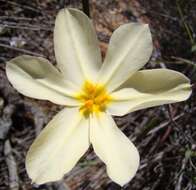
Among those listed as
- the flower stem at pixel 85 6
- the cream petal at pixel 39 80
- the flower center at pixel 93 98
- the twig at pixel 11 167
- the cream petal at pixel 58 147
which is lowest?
the twig at pixel 11 167

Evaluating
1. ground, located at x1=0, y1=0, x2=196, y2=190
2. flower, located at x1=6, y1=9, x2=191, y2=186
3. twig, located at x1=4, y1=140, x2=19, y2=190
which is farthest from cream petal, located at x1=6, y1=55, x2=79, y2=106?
twig, located at x1=4, y1=140, x2=19, y2=190

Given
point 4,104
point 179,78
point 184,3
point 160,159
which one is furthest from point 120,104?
point 184,3

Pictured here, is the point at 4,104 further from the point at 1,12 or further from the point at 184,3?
the point at 184,3

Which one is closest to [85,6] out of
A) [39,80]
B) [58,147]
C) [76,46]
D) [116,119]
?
[76,46]

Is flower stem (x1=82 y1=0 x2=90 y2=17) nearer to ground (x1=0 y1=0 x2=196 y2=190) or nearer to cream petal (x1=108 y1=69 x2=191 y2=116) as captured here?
cream petal (x1=108 y1=69 x2=191 y2=116)

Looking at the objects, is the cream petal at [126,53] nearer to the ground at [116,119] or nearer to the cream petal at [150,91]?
the cream petal at [150,91]

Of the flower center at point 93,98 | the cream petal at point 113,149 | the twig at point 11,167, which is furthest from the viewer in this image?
the twig at point 11,167

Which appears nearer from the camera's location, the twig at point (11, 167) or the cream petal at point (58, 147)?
the cream petal at point (58, 147)

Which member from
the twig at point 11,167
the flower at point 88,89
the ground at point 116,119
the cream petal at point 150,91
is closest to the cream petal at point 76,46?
the flower at point 88,89

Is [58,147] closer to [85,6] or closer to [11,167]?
[85,6]
